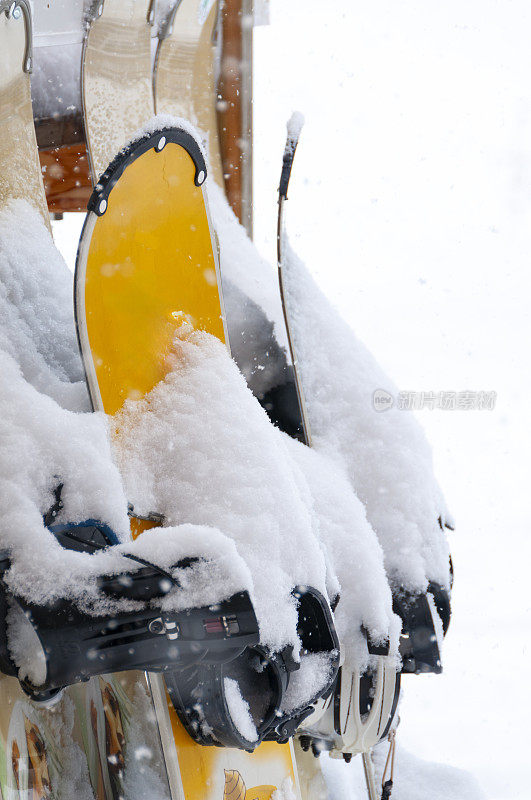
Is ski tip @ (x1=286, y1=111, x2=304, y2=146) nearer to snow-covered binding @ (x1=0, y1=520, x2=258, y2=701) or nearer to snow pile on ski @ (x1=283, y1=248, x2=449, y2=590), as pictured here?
snow pile on ski @ (x1=283, y1=248, x2=449, y2=590)

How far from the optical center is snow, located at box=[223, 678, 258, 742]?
31.0 inches

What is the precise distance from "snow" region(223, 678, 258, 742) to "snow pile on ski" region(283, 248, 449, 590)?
0.36m

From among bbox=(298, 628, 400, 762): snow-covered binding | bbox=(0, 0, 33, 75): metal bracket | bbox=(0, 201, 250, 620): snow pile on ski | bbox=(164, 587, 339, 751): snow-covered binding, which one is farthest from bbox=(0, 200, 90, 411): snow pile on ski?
bbox=(298, 628, 400, 762): snow-covered binding

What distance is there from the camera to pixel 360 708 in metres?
1.03

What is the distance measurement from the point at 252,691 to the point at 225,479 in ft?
0.75

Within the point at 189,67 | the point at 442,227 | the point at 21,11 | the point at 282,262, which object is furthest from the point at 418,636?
the point at 442,227

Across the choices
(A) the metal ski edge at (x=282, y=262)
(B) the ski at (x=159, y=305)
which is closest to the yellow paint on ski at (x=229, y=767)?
(B) the ski at (x=159, y=305)

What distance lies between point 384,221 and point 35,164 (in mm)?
2208

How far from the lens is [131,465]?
0.79 m

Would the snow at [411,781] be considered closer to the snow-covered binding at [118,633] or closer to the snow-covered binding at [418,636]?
the snow-covered binding at [418,636]

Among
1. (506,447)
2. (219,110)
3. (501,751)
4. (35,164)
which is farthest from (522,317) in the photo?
(35,164)

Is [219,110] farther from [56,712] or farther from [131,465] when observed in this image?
[56,712]

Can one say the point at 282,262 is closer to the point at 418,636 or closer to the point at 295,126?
the point at 295,126

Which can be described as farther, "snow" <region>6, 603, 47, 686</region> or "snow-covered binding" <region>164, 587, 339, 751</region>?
"snow-covered binding" <region>164, 587, 339, 751</region>
